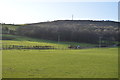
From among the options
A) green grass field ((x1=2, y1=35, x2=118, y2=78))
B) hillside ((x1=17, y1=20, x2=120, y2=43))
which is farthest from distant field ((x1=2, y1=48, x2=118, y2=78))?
hillside ((x1=17, y1=20, x2=120, y2=43))

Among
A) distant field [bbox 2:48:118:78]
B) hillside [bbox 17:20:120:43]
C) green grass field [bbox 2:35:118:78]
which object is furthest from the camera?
hillside [bbox 17:20:120:43]

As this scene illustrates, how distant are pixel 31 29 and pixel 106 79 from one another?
143396 mm

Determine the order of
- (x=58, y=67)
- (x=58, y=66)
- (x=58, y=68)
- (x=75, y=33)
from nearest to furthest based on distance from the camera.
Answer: (x=58, y=68)
(x=58, y=67)
(x=58, y=66)
(x=75, y=33)

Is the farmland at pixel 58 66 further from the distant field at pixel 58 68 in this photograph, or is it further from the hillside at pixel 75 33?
the hillside at pixel 75 33

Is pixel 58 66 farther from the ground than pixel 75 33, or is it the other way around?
pixel 75 33

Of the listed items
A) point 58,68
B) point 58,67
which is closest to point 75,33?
point 58,67

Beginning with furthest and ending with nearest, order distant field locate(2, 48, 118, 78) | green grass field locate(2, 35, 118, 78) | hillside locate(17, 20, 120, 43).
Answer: hillside locate(17, 20, 120, 43)
green grass field locate(2, 35, 118, 78)
distant field locate(2, 48, 118, 78)

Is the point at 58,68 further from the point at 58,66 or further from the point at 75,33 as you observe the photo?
the point at 75,33

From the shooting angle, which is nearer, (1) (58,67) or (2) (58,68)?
(2) (58,68)

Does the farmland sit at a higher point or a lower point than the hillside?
lower

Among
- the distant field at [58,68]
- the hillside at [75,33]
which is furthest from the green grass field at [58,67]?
the hillside at [75,33]

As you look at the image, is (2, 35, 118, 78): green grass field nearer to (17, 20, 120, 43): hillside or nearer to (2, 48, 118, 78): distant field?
(2, 48, 118, 78): distant field

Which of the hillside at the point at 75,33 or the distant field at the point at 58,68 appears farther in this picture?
the hillside at the point at 75,33

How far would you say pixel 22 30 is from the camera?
15462 cm
